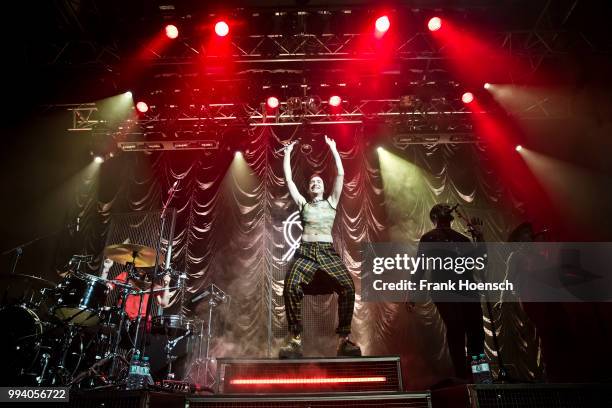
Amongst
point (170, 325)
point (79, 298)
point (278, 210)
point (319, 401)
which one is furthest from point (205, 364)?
point (319, 401)

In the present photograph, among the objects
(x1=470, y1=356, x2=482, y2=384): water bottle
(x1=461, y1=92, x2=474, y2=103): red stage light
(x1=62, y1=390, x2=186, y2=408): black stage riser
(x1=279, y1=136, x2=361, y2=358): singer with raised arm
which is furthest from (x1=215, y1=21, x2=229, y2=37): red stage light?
(x1=470, y1=356, x2=482, y2=384): water bottle

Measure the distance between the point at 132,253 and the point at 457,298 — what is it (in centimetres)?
456

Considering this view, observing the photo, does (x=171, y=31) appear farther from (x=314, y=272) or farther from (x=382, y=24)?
(x=314, y=272)

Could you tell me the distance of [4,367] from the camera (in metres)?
5.49

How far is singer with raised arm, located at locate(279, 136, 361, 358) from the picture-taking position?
3996 millimetres

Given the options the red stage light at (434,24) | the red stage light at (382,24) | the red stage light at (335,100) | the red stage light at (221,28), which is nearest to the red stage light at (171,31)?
the red stage light at (221,28)

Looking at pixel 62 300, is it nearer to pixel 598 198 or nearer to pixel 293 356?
pixel 293 356

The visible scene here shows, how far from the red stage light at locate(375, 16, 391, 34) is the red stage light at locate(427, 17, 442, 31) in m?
0.74

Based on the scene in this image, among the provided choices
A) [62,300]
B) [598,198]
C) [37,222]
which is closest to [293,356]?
[62,300]

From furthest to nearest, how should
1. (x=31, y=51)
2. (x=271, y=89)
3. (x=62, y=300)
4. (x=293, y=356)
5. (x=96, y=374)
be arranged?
(x=271, y=89) → (x=31, y=51) → (x=62, y=300) → (x=96, y=374) → (x=293, y=356)

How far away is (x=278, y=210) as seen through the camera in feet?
30.0

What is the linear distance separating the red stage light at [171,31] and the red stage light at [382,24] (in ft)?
11.8

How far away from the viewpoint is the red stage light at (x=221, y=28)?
6656 mm

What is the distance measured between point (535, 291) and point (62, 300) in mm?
6875
